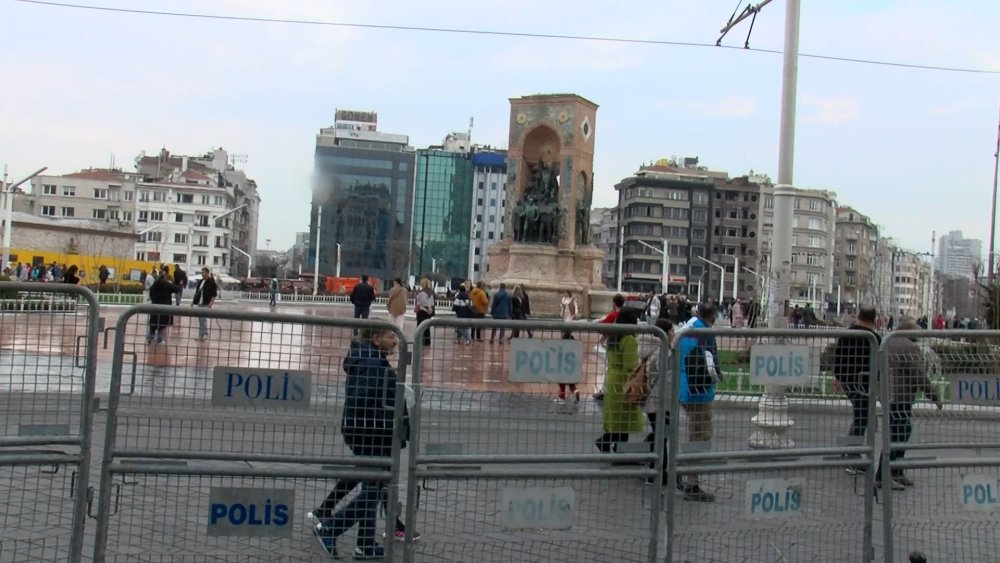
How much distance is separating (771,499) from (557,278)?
29.8 m

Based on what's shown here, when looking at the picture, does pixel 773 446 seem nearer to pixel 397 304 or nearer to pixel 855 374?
pixel 855 374

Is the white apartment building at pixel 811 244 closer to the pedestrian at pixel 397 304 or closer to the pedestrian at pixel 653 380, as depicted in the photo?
the pedestrian at pixel 397 304

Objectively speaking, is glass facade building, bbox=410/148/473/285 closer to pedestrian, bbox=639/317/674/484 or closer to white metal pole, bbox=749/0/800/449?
white metal pole, bbox=749/0/800/449

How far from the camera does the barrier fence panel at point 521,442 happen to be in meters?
5.36

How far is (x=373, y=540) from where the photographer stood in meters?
5.64

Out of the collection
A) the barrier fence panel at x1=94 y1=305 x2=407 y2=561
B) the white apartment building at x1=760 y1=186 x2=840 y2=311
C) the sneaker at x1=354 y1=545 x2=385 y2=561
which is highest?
the white apartment building at x1=760 y1=186 x2=840 y2=311

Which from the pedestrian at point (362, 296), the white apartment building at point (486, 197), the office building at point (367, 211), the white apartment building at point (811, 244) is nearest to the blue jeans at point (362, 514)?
the pedestrian at point (362, 296)

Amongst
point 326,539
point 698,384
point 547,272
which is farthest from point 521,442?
point 547,272

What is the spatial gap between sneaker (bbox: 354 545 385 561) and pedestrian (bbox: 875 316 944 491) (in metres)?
3.26

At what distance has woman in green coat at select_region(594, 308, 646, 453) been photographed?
5.90 m

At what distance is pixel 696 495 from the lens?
6340 millimetres

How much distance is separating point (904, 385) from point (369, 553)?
3.61 meters

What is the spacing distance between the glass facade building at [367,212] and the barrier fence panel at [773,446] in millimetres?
105188

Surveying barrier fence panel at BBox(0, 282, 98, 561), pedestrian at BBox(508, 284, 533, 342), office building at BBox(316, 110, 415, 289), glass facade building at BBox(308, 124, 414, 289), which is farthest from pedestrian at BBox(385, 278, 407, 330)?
office building at BBox(316, 110, 415, 289)
